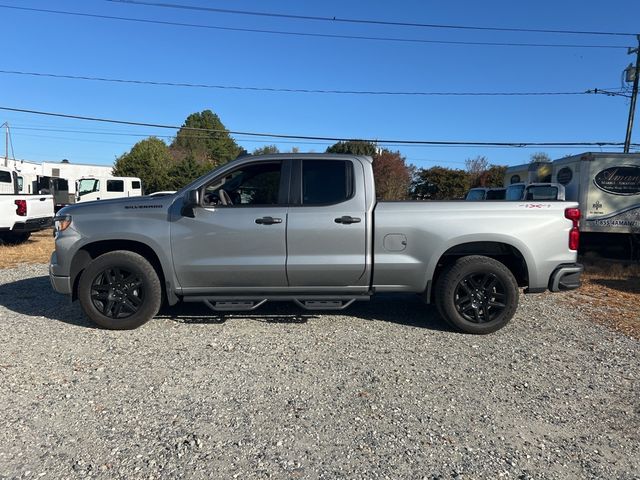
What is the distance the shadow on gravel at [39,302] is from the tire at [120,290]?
0.34 m

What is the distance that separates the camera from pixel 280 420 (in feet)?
10.9

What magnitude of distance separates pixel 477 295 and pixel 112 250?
13.6 feet

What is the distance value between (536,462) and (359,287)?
268 centimetres

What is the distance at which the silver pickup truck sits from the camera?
5105mm

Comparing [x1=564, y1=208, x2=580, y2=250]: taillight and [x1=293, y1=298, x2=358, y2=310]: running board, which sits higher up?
[x1=564, y1=208, x2=580, y2=250]: taillight

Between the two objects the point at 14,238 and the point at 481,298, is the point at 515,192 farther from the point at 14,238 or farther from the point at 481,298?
the point at 14,238

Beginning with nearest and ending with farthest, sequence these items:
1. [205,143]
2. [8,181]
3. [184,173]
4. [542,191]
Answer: [542,191], [8,181], [184,173], [205,143]

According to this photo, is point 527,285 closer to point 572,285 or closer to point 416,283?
point 572,285

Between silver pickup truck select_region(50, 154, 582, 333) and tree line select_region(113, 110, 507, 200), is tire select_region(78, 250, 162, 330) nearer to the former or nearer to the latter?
silver pickup truck select_region(50, 154, 582, 333)

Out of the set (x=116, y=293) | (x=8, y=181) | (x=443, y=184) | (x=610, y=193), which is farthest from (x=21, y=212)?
(x=443, y=184)

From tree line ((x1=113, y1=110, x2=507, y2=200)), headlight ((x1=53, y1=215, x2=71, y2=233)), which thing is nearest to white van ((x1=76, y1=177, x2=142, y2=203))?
tree line ((x1=113, y1=110, x2=507, y2=200))

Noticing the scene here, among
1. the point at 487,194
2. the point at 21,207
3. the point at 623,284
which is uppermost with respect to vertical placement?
the point at 487,194

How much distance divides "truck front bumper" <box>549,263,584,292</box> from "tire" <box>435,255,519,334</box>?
0.44 m

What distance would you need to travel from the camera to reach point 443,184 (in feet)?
124
